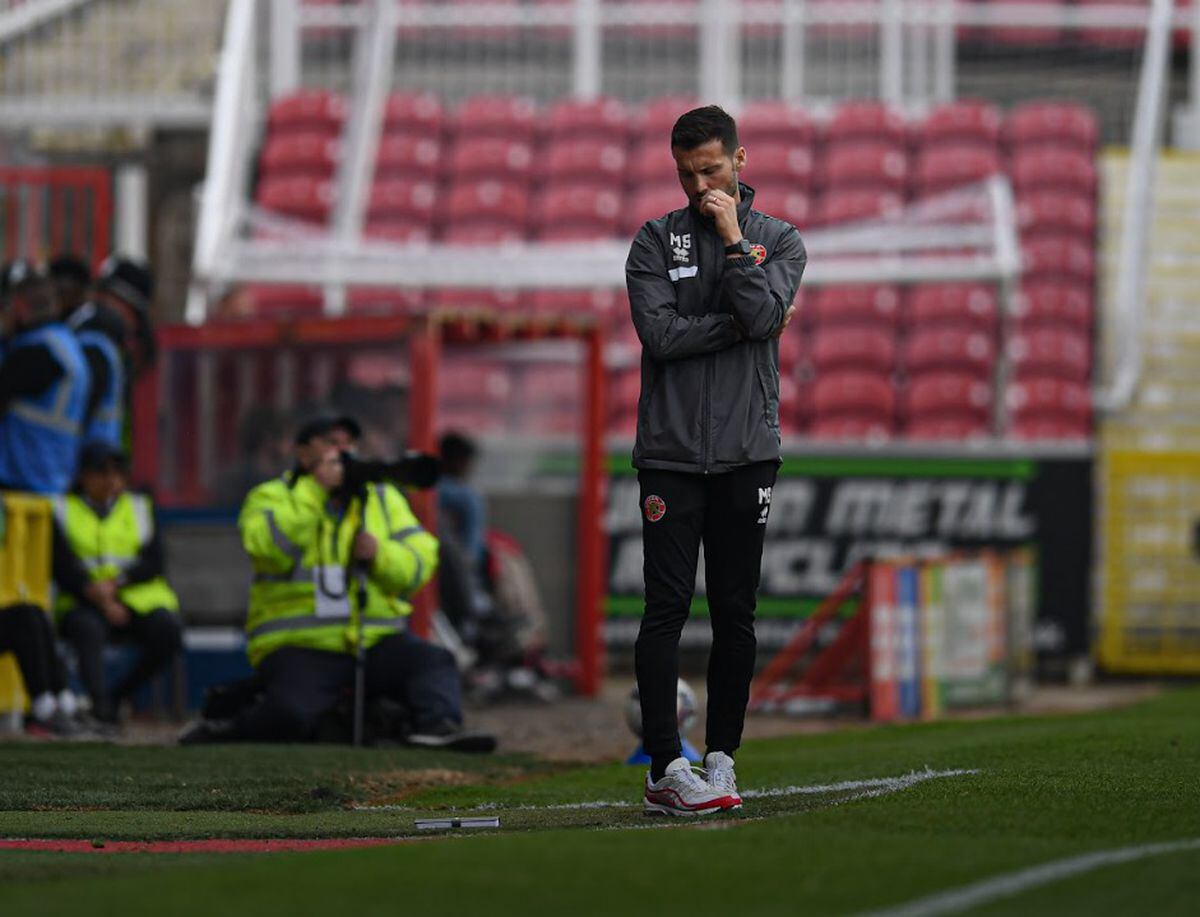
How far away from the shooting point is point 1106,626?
757 inches

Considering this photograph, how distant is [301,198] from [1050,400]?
705cm

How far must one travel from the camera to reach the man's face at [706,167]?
7.57 metres

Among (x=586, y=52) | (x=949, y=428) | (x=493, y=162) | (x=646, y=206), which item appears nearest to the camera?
(x=949, y=428)

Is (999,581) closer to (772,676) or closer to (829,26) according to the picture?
(772,676)

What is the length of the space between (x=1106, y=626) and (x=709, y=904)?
14.3 m

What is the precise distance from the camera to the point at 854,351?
21.1 metres

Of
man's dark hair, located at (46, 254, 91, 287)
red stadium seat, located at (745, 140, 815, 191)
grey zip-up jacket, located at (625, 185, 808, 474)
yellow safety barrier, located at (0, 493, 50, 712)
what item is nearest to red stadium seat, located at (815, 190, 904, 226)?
red stadium seat, located at (745, 140, 815, 191)

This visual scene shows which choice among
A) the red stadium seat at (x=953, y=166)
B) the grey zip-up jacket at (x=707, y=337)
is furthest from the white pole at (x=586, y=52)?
the grey zip-up jacket at (x=707, y=337)

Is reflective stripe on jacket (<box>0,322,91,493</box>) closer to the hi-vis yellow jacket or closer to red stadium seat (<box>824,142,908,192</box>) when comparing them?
the hi-vis yellow jacket

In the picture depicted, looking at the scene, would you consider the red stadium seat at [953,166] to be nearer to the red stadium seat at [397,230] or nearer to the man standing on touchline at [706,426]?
the red stadium seat at [397,230]

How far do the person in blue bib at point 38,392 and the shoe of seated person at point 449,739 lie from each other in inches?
121

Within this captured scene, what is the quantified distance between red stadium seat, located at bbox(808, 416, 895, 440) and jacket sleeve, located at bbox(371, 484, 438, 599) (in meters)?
9.35

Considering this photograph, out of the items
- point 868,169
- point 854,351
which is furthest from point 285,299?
point 868,169

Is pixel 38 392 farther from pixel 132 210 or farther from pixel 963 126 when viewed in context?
pixel 963 126
